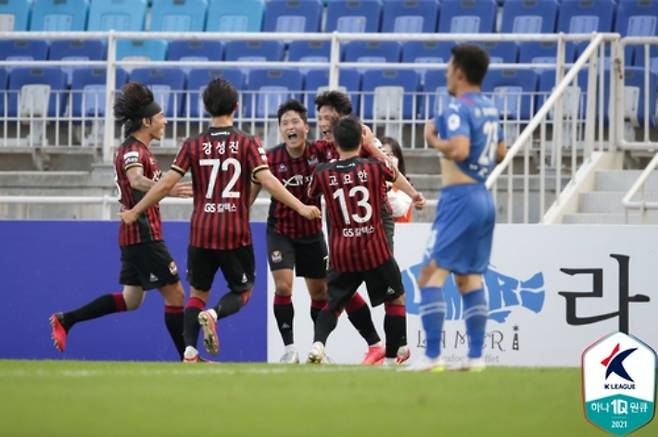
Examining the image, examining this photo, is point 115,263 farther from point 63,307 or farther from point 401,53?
point 401,53

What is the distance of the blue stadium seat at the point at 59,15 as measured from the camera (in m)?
20.3

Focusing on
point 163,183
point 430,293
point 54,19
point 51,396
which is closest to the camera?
point 51,396

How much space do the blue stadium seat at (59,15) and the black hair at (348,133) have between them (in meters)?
10.4

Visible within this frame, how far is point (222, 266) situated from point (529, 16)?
9061 millimetres

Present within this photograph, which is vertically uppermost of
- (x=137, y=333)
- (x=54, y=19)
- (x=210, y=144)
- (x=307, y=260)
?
(x=54, y=19)

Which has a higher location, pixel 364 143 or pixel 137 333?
pixel 364 143

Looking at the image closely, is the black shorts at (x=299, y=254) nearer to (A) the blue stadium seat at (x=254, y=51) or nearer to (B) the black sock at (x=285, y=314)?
(B) the black sock at (x=285, y=314)

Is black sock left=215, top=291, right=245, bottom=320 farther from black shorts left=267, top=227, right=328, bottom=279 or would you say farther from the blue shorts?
the blue shorts

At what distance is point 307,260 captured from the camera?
37.7ft

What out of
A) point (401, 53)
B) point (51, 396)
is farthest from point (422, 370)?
point (401, 53)

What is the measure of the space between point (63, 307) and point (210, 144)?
4010 mm

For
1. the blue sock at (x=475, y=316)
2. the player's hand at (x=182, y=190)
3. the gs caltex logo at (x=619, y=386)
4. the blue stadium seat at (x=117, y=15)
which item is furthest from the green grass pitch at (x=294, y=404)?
the blue stadium seat at (x=117, y=15)

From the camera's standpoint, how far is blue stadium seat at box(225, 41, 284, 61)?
1875 cm

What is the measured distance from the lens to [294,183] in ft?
37.4
